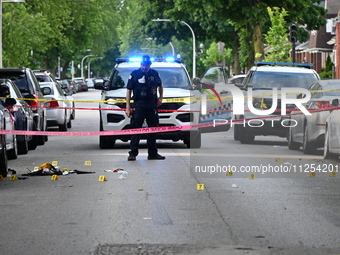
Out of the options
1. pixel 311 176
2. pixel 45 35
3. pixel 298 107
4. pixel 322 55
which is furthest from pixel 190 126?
pixel 322 55

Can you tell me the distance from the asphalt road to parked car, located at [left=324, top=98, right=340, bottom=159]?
11.4 inches

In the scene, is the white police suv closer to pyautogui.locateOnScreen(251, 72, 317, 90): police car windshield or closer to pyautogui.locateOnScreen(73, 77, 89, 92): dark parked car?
pyautogui.locateOnScreen(251, 72, 317, 90): police car windshield

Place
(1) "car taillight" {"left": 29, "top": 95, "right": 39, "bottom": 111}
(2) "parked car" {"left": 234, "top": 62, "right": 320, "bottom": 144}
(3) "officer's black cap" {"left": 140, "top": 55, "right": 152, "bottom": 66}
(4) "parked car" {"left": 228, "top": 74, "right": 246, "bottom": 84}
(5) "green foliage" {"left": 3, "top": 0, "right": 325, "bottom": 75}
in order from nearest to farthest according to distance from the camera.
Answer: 1. (3) "officer's black cap" {"left": 140, "top": 55, "right": 152, "bottom": 66}
2. (1) "car taillight" {"left": 29, "top": 95, "right": 39, "bottom": 111}
3. (2) "parked car" {"left": 234, "top": 62, "right": 320, "bottom": 144}
4. (4) "parked car" {"left": 228, "top": 74, "right": 246, "bottom": 84}
5. (5) "green foliage" {"left": 3, "top": 0, "right": 325, "bottom": 75}

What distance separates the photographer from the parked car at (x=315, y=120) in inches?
711

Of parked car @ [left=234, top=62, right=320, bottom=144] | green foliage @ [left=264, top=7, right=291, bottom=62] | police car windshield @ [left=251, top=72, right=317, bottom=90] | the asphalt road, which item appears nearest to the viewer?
the asphalt road

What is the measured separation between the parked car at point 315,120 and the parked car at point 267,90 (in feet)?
5.15

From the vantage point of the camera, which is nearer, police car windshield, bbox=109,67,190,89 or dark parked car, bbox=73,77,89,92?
police car windshield, bbox=109,67,190,89

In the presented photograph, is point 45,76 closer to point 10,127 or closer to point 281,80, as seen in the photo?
point 281,80

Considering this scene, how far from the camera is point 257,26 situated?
1746 inches

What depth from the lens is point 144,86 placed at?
55.2 feet

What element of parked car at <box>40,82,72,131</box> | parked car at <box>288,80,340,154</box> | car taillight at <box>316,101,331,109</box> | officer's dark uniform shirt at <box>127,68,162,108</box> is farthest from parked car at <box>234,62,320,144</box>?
parked car at <box>40,82,72,131</box>

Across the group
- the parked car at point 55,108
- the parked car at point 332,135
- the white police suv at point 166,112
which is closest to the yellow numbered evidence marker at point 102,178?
the parked car at point 332,135

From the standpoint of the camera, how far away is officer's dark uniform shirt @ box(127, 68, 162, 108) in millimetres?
16797

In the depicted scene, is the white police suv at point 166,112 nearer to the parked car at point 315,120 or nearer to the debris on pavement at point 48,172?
the parked car at point 315,120
